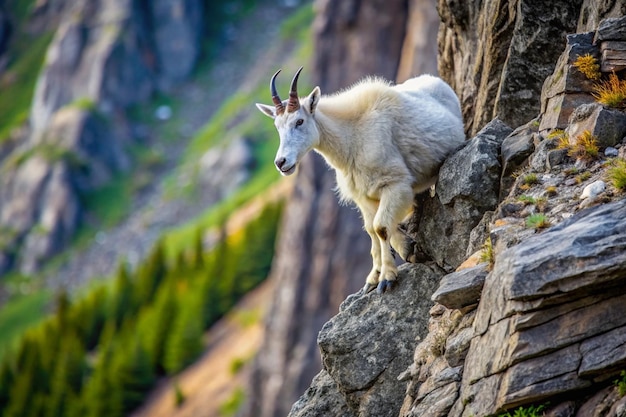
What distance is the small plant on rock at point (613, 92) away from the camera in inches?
422

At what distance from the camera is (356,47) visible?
5072 centimetres

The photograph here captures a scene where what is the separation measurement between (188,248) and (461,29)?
327 ft

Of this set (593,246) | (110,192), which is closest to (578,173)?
(593,246)

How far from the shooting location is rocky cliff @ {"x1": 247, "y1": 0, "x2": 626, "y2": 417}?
27.8ft

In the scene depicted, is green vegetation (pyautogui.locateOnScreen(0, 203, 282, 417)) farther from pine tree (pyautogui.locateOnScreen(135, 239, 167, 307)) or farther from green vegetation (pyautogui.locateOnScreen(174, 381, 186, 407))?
green vegetation (pyautogui.locateOnScreen(174, 381, 186, 407))

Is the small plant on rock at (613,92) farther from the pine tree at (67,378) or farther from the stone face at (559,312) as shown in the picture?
the pine tree at (67,378)

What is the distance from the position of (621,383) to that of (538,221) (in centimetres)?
249

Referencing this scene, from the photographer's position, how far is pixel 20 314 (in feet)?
397

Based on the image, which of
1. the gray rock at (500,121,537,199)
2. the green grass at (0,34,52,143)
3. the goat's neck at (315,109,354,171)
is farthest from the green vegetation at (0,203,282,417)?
the green grass at (0,34,52,143)

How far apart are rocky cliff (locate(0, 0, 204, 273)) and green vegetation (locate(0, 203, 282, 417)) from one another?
175 feet

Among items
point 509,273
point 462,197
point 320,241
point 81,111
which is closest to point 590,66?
point 462,197

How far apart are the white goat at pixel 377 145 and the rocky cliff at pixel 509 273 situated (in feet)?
1.78

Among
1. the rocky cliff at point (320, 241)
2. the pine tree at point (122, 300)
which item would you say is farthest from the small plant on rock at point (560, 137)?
Result: the pine tree at point (122, 300)

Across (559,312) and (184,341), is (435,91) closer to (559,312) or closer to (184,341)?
(559,312)
